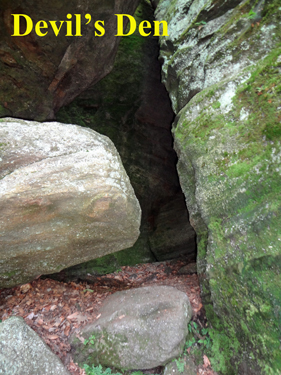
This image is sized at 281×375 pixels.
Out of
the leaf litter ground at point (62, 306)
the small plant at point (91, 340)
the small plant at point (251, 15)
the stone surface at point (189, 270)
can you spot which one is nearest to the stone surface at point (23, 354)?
the leaf litter ground at point (62, 306)

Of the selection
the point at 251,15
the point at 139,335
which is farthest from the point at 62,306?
the point at 251,15

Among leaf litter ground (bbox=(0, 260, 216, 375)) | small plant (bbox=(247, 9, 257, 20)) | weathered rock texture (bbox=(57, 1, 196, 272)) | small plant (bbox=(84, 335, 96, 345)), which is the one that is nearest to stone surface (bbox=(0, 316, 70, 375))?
leaf litter ground (bbox=(0, 260, 216, 375))

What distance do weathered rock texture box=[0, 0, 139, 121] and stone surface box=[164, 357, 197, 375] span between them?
22.7 feet

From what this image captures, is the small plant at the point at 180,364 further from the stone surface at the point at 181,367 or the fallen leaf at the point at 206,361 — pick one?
the fallen leaf at the point at 206,361

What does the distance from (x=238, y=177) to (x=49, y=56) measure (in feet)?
19.5

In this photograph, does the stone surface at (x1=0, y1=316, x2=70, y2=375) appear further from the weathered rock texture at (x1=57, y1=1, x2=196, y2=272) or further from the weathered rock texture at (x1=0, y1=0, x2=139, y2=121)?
the weathered rock texture at (x1=57, y1=1, x2=196, y2=272)

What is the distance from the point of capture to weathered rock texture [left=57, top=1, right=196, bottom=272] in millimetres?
9414

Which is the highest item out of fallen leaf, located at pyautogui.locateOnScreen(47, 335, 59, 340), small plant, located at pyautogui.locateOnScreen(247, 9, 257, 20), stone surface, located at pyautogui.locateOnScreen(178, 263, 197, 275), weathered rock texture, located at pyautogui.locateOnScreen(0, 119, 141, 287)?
small plant, located at pyautogui.locateOnScreen(247, 9, 257, 20)

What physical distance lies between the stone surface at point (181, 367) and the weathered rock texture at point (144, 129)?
553 cm

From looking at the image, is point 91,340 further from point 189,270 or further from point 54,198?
point 189,270

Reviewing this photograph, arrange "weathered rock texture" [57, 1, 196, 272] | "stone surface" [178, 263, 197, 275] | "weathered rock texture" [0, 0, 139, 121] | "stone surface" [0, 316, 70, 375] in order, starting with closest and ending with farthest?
"stone surface" [0, 316, 70, 375]
"weathered rock texture" [0, 0, 139, 121]
"stone surface" [178, 263, 197, 275]
"weathered rock texture" [57, 1, 196, 272]

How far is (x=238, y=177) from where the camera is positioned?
3688 mm

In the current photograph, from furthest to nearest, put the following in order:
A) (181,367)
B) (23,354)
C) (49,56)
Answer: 1. (49,56)
2. (181,367)
3. (23,354)

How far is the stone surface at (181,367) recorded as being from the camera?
138 inches
